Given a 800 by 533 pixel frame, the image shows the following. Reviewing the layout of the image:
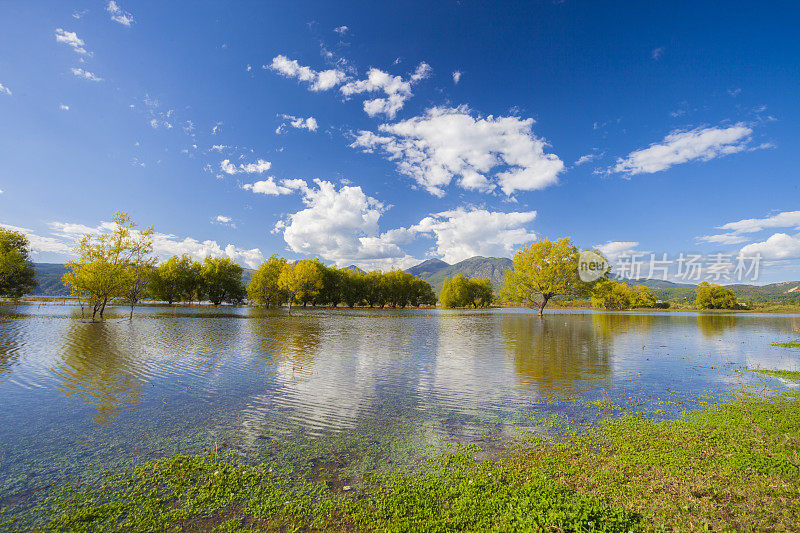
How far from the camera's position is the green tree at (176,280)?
304 ft

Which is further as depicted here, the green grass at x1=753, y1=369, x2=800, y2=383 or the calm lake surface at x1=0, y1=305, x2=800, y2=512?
the green grass at x1=753, y1=369, x2=800, y2=383

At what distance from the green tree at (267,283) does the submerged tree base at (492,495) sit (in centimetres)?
9612

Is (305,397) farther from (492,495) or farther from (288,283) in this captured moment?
(288,283)

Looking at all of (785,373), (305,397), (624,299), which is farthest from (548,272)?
(624,299)

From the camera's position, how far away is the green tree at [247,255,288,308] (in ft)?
326

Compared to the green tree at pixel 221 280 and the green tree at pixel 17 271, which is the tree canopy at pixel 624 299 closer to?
the green tree at pixel 221 280

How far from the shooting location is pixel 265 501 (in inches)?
237

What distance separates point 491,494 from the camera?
606 cm

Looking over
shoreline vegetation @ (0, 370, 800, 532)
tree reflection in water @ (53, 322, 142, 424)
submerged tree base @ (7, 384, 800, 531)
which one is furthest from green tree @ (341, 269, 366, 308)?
submerged tree base @ (7, 384, 800, 531)

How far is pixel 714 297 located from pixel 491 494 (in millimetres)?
177785

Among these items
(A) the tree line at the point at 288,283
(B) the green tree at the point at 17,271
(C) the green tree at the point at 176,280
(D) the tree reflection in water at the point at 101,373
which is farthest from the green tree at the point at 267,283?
(D) the tree reflection in water at the point at 101,373

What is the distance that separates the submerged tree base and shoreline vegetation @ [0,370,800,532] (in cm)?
2

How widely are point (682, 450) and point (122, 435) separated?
566 inches

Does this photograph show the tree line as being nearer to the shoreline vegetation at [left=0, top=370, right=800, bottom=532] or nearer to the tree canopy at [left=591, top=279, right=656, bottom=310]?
the tree canopy at [left=591, top=279, right=656, bottom=310]
